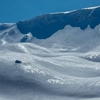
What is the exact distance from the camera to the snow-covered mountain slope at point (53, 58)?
15.5m

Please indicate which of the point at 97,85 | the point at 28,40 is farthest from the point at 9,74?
the point at 28,40

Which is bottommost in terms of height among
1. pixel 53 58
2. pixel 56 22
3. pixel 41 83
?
pixel 41 83

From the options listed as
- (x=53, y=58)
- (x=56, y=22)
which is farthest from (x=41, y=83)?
(x=56, y=22)

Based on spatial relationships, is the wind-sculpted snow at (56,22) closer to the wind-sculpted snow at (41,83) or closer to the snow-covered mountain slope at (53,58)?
the snow-covered mountain slope at (53,58)

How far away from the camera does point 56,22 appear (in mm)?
50156

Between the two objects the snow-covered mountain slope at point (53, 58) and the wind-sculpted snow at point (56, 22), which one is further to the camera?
the wind-sculpted snow at point (56, 22)

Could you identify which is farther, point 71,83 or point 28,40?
point 28,40

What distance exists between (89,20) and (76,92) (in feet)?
110

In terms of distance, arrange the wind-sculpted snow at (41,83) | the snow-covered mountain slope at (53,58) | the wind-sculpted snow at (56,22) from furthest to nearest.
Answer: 1. the wind-sculpted snow at (56,22)
2. the snow-covered mountain slope at (53,58)
3. the wind-sculpted snow at (41,83)

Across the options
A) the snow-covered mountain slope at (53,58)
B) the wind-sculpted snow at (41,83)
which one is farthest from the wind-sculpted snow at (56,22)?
the wind-sculpted snow at (41,83)

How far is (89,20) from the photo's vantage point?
46656 mm

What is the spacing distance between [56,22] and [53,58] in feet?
76.3

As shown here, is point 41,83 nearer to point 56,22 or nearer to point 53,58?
point 53,58

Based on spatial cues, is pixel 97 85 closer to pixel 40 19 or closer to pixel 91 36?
pixel 91 36
